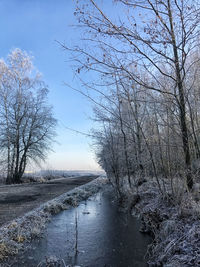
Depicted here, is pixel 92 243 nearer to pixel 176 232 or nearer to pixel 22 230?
pixel 22 230

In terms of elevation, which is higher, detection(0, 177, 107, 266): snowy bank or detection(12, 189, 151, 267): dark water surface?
detection(0, 177, 107, 266): snowy bank

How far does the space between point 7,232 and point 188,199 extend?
12.8 ft

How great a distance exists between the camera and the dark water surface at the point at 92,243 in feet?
11.5

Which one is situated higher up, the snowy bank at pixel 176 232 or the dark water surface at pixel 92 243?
the snowy bank at pixel 176 232

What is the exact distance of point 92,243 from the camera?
4.32 m

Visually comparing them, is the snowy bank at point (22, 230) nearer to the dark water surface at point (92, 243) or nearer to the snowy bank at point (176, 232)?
the dark water surface at point (92, 243)

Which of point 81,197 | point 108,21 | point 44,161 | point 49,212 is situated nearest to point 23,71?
point 44,161

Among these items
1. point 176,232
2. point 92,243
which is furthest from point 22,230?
point 176,232

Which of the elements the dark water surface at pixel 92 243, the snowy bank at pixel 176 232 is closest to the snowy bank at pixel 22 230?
the dark water surface at pixel 92 243

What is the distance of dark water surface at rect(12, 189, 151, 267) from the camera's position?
3502mm

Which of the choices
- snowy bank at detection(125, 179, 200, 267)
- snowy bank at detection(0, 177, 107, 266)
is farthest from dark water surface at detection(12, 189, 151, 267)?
snowy bank at detection(125, 179, 200, 267)

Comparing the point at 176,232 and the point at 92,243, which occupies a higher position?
the point at 176,232

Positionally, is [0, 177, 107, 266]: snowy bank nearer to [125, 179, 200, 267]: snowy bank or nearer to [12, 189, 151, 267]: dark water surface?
[12, 189, 151, 267]: dark water surface

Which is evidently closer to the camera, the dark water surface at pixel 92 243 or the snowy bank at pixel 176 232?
the snowy bank at pixel 176 232
